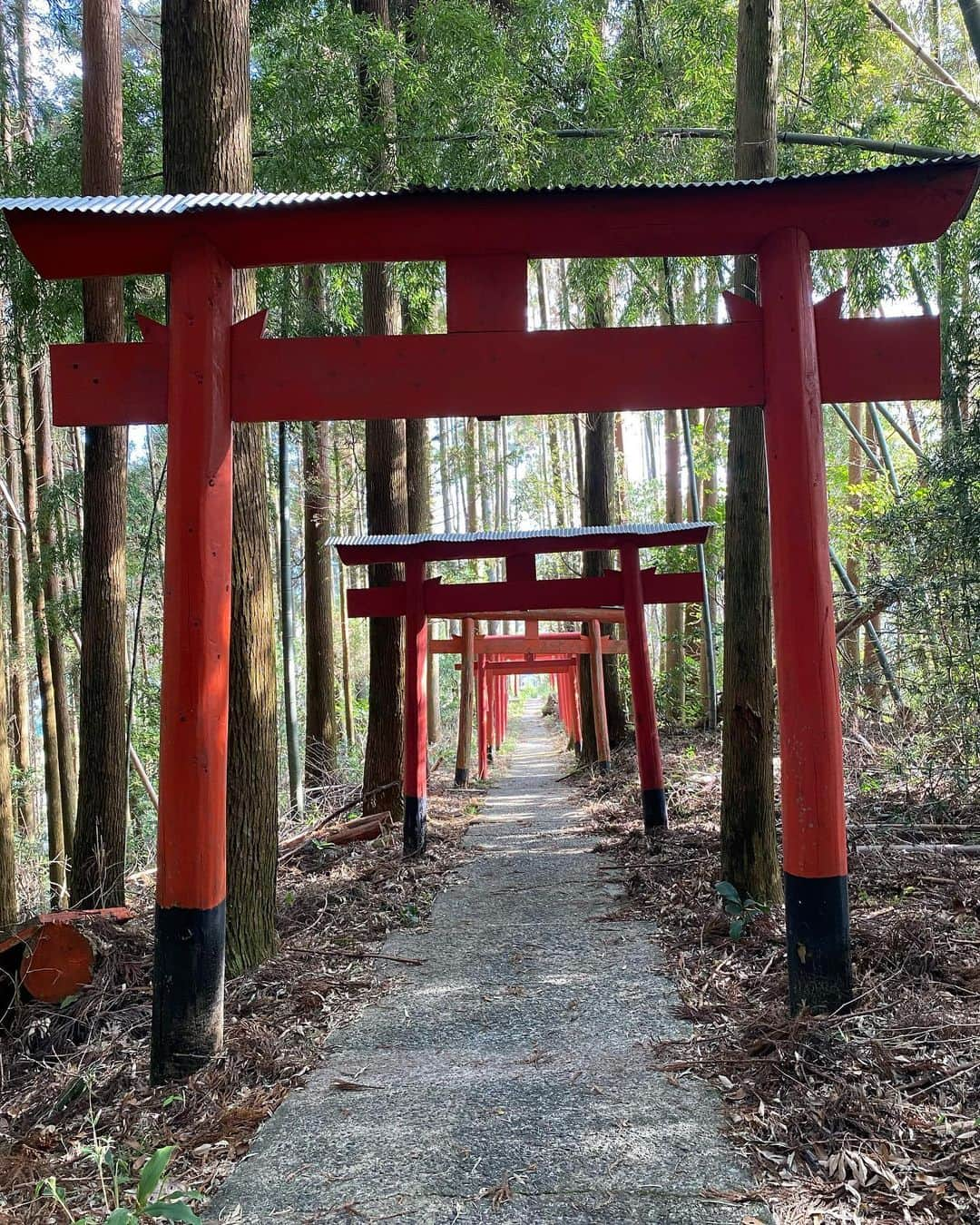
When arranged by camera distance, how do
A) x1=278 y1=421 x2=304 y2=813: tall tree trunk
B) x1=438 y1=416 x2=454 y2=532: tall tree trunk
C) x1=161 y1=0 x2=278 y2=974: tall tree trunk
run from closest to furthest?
x1=161 y1=0 x2=278 y2=974: tall tree trunk
x1=278 y1=421 x2=304 y2=813: tall tree trunk
x1=438 y1=416 x2=454 y2=532: tall tree trunk

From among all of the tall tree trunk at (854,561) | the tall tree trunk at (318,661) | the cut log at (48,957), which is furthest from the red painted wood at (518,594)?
the cut log at (48,957)

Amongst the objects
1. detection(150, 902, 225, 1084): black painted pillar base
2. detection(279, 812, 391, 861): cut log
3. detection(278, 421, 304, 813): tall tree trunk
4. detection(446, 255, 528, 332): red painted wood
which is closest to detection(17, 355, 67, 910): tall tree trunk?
detection(278, 421, 304, 813): tall tree trunk

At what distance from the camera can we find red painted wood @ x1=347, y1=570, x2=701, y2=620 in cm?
667

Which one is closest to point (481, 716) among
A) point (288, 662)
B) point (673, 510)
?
point (673, 510)

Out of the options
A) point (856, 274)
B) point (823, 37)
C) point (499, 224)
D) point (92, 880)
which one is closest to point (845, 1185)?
point (499, 224)

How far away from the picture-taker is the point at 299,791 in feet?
26.7

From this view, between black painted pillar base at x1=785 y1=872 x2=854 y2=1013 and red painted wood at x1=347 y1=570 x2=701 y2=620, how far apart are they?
3862 millimetres

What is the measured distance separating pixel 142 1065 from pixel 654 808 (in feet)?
13.0

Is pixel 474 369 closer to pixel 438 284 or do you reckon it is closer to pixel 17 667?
pixel 438 284

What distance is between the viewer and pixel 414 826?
631cm

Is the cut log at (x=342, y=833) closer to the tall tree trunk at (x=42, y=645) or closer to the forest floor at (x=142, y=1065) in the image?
the forest floor at (x=142, y=1065)

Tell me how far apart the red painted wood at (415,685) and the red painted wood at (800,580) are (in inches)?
144

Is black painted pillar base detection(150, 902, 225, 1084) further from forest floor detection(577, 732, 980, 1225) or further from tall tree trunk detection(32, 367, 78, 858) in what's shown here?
tall tree trunk detection(32, 367, 78, 858)

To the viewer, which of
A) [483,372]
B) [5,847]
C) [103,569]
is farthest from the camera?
[103,569]
